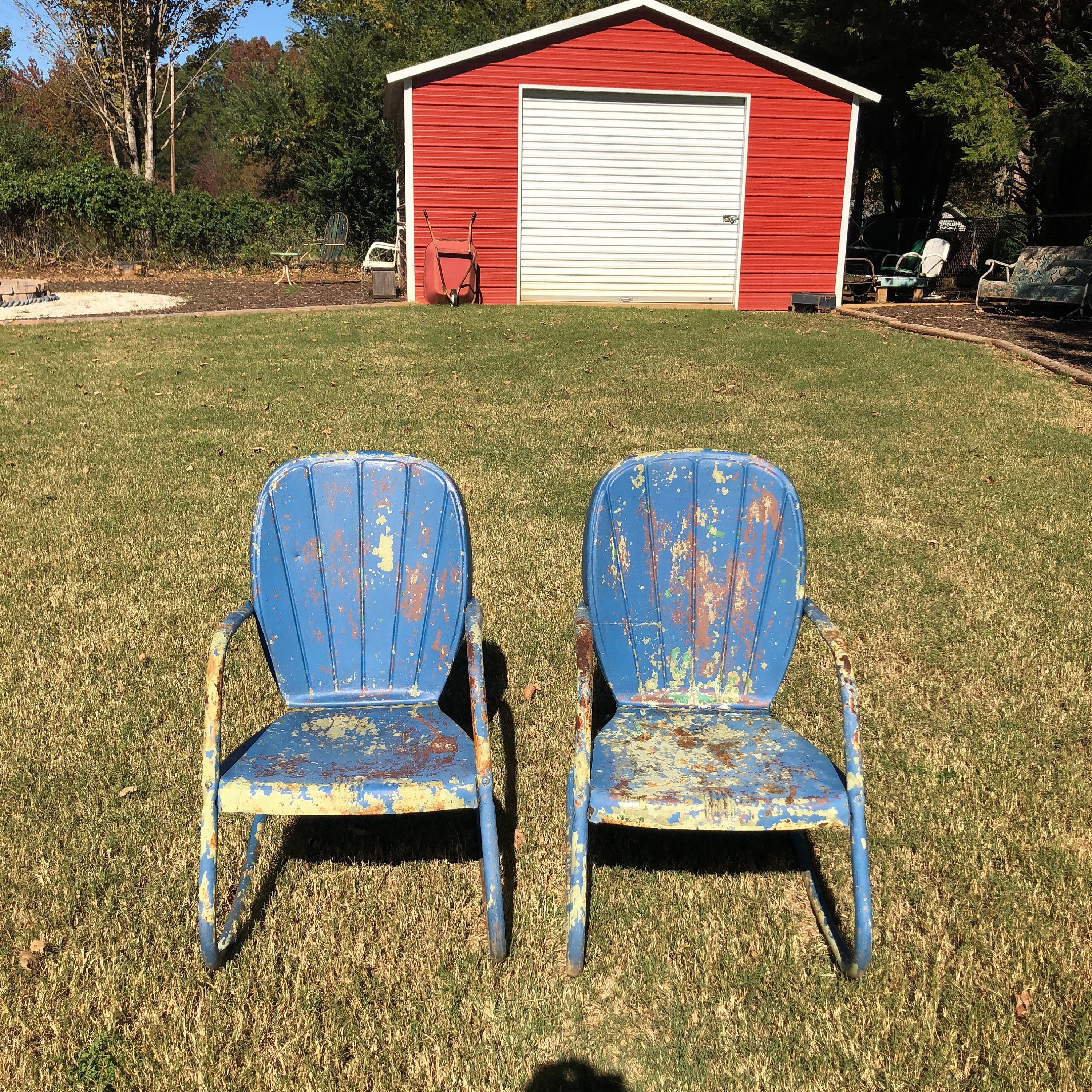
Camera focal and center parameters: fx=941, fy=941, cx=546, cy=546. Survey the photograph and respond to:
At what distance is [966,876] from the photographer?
280cm

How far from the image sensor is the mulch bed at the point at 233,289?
15.0 m

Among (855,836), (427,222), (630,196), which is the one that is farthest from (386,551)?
(630,196)

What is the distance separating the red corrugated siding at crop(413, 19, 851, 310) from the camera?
14633mm

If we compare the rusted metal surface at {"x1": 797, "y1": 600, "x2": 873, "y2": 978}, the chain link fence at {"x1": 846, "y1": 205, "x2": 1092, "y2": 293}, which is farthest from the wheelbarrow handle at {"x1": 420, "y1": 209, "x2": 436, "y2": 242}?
the rusted metal surface at {"x1": 797, "y1": 600, "x2": 873, "y2": 978}

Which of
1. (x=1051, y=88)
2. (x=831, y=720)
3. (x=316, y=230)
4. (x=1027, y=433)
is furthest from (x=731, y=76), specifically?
(x=831, y=720)

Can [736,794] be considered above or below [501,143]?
below

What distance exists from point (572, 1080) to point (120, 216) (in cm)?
2142

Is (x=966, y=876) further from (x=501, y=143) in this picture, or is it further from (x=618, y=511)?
(x=501, y=143)

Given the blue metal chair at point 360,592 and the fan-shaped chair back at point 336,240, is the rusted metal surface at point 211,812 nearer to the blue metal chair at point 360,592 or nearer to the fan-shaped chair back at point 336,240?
the blue metal chair at point 360,592

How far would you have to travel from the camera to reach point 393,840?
117 inches

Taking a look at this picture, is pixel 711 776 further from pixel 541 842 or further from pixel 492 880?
pixel 541 842

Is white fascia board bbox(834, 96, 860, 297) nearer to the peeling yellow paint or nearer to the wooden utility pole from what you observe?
the peeling yellow paint

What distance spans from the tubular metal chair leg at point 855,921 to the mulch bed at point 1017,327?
889 cm

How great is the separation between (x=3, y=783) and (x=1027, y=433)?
7380 millimetres
